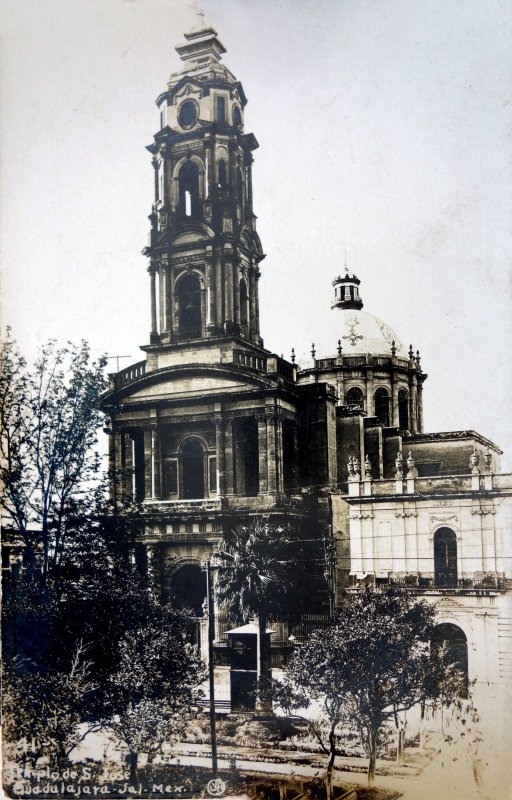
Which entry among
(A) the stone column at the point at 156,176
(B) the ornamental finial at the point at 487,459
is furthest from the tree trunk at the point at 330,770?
(A) the stone column at the point at 156,176

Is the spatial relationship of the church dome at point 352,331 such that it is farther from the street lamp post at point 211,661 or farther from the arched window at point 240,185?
the street lamp post at point 211,661

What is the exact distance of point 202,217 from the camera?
766cm

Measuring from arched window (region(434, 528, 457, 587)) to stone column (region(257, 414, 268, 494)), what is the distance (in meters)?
1.45

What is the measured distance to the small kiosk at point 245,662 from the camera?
6.98 m

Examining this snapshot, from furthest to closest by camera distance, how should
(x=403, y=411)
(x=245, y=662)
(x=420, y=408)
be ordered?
1. (x=403, y=411)
2. (x=245, y=662)
3. (x=420, y=408)

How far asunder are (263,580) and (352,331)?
2.24m

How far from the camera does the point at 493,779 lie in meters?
6.31

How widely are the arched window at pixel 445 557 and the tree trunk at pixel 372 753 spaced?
122 cm

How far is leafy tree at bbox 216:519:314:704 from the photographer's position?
696 cm

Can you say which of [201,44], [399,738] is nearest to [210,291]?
[201,44]

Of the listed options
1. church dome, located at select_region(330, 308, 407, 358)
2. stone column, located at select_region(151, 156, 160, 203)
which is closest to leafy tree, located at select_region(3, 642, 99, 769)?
church dome, located at select_region(330, 308, 407, 358)

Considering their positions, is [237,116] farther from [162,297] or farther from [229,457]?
[229,457]

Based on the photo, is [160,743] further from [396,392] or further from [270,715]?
[396,392]

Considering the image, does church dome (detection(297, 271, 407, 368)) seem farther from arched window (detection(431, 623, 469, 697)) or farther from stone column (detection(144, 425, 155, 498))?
arched window (detection(431, 623, 469, 697))
